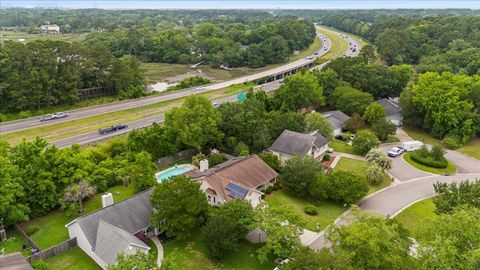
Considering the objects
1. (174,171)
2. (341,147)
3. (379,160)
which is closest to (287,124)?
(341,147)

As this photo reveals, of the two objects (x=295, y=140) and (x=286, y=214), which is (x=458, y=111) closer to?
(x=295, y=140)

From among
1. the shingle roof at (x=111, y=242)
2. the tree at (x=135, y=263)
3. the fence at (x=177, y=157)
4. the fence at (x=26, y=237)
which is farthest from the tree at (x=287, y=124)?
the tree at (x=135, y=263)

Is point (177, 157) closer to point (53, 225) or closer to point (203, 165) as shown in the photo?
point (203, 165)

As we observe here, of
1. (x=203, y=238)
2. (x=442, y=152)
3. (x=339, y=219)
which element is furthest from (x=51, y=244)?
(x=442, y=152)

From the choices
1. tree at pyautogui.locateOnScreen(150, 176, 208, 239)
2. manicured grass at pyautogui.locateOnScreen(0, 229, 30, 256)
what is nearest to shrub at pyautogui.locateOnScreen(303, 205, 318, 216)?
tree at pyautogui.locateOnScreen(150, 176, 208, 239)

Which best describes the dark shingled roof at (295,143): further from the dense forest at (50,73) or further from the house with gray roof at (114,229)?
the dense forest at (50,73)

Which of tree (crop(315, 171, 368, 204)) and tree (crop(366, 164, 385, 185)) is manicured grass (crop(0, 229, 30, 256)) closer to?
tree (crop(315, 171, 368, 204))
